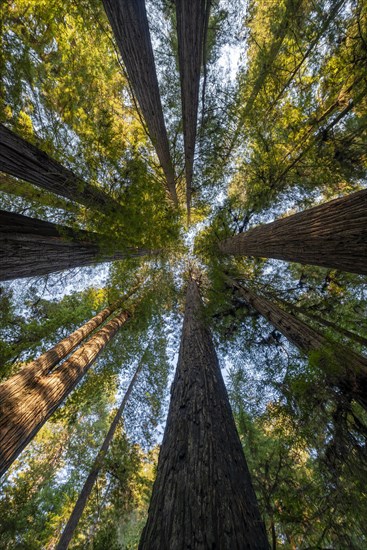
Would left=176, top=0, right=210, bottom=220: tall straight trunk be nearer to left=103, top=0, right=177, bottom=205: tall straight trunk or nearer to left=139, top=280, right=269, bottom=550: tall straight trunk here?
left=103, top=0, right=177, bottom=205: tall straight trunk

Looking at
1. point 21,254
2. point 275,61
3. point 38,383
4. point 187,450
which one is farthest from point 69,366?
point 275,61

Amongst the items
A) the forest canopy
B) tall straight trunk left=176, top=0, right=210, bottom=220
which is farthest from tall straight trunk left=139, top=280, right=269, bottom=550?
tall straight trunk left=176, top=0, right=210, bottom=220

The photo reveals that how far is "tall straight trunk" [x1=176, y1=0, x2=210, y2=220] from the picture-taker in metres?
3.79

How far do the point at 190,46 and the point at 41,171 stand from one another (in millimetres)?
3680

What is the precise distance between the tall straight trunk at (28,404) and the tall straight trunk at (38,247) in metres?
1.77

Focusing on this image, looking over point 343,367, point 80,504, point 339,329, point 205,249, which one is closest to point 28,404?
point 80,504

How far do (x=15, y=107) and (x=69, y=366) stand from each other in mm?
4573

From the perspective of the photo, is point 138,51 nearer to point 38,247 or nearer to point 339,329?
point 38,247

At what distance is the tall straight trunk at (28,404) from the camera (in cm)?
283

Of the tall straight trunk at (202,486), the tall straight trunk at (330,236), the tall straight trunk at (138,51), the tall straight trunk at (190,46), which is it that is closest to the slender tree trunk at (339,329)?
the tall straight trunk at (330,236)

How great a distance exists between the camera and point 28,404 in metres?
3.24

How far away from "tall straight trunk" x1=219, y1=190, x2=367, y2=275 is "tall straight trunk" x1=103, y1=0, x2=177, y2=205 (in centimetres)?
408

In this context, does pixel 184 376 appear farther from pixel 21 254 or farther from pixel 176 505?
pixel 21 254

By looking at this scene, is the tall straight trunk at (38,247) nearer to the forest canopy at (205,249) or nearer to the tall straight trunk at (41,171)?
the forest canopy at (205,249)
